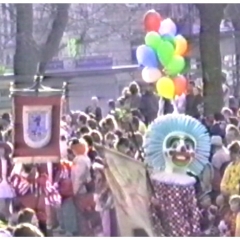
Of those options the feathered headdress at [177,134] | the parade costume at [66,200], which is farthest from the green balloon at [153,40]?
the parade costume at [66,200]

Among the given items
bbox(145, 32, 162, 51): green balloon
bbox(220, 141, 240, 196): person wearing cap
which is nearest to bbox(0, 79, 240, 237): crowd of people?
bbox(220, 141, 240, 196): person wearing cap

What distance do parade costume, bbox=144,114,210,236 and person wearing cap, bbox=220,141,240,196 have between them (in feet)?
0.40

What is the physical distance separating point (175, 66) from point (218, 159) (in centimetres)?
53

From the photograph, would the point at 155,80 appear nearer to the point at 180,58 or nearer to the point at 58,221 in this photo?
the point at 180,58

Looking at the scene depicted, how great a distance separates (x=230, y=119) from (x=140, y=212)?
0.68m

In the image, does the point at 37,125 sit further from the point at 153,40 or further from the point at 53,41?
the point at 153,40

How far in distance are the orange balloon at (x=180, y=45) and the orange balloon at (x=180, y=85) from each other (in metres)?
0.13

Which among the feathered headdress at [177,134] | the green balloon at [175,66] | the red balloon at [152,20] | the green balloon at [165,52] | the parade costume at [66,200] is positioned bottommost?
the parade costume at [66,200]

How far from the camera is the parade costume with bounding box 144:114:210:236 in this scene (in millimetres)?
8852

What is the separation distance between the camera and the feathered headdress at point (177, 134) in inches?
348

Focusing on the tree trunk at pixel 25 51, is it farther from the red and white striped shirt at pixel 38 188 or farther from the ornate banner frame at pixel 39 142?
the red and white striped shirt at pixel 38 188

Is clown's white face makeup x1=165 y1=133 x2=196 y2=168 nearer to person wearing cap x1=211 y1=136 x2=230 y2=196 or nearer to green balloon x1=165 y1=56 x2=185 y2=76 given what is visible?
person wearing cap x1=211 y1=136 x2=230 y2=196

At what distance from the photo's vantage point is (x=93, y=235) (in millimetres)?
8883

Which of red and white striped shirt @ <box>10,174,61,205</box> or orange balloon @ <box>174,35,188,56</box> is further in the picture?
red and white striped shirt @ <box>10,174,61,205</box>
